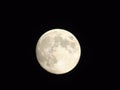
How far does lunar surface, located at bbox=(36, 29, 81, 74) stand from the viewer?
225 inches

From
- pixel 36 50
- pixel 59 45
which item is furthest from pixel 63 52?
pixel 36 50

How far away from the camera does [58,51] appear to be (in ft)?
18.7

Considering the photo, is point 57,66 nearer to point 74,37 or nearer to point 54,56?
point 54,56

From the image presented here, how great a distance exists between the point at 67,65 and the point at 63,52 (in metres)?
0.22

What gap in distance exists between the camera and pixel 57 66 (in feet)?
18.8

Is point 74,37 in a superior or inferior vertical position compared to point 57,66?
superior

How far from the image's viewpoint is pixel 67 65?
574 cm

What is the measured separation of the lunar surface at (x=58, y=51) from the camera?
571 centimetres

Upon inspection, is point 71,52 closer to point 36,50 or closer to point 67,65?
point 67,65

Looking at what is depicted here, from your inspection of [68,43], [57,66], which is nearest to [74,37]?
[68,43]

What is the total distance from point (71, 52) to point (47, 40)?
43 centimetres

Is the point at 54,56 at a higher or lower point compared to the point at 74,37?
lower

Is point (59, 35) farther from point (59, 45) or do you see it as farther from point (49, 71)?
point (49, 71)

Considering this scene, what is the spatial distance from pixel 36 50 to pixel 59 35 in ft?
1.51
